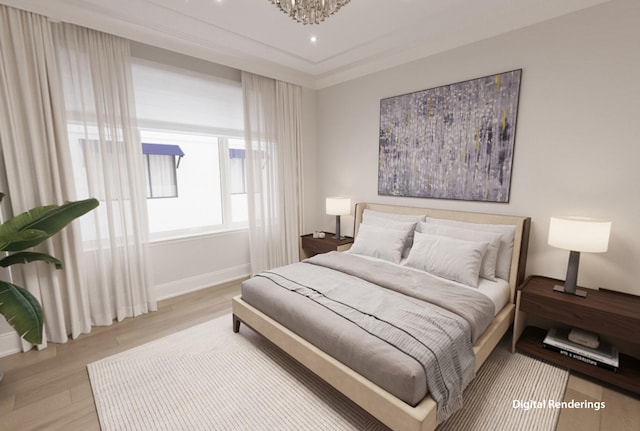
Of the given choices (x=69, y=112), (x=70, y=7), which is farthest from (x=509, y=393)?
(x=70, y=7)

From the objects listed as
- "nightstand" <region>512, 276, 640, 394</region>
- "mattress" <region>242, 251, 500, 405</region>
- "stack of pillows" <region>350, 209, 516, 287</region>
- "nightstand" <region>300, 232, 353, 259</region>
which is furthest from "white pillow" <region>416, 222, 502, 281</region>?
"nightstand" <region>300, 232, 353, 259</region>

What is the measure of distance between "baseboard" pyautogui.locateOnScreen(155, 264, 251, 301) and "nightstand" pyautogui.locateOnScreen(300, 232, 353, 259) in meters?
0.85

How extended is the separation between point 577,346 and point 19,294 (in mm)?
3938

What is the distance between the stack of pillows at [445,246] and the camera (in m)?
2.36

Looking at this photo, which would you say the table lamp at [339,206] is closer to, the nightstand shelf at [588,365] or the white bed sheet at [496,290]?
the white bed sheet at [496,290]

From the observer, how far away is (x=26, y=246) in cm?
203

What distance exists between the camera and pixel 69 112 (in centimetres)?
247

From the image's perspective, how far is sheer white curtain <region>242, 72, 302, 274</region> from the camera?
12.0ft

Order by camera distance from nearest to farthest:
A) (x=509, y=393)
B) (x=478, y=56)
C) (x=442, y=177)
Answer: (x=509, y=393) → (x=478, y=56) → (x=442, y=177)

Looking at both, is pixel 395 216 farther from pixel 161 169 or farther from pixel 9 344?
pixel 9 344

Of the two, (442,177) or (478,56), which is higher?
(478,56)

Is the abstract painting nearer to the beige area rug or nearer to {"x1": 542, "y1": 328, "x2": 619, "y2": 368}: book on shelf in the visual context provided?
{"x1": 542, "y1": 328, "x2": 619, "y2": 368}: book on shelf

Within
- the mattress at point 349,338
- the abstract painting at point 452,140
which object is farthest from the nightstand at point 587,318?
the abstract painting at point 452,140

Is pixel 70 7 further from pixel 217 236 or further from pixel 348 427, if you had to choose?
pixel 348 427
